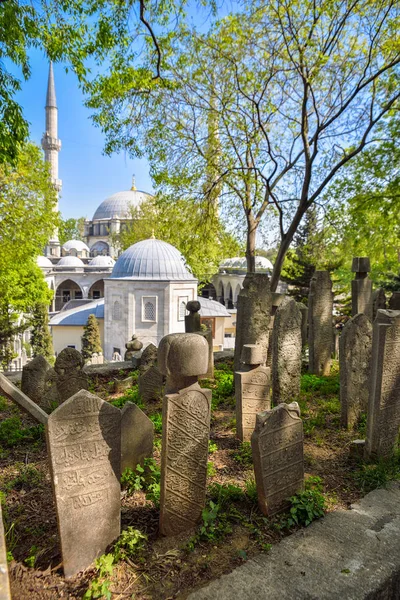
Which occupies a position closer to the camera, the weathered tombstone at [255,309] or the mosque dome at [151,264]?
the weathered tombstone at [255,309]

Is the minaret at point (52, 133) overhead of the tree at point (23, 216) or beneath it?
A: overhead

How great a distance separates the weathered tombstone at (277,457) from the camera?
3.08m

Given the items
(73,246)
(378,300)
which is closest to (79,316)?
(378,300)

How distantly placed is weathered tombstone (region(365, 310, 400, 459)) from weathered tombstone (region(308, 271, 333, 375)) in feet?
10.0

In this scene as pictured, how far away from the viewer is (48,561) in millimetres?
2602

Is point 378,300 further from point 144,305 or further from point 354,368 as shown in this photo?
point 144,305

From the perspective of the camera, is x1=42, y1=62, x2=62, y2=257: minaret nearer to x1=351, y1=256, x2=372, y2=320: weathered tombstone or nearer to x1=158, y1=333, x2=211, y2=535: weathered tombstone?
x1=351, y1=256, x2=372, y2=320: weathered tombstone

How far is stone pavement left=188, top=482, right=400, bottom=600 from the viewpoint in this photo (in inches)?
94.1

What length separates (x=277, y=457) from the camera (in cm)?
319

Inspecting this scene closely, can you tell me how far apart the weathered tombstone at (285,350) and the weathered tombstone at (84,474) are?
3288 mm

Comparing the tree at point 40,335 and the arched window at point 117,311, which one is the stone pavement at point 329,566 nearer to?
the tree at point 40,335

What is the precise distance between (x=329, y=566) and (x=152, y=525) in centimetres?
126

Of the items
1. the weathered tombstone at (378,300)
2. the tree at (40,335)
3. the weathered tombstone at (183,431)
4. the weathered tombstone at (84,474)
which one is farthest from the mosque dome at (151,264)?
the weathered tombstone at (84,474)

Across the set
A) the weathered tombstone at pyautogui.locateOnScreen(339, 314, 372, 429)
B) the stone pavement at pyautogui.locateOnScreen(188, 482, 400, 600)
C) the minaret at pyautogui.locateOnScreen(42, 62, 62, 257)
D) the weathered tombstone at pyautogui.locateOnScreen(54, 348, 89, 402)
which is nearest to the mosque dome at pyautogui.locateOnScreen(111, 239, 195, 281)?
the weathered tombstone at pyautogui.locateOnScreen(54, 348, 89, 402)
